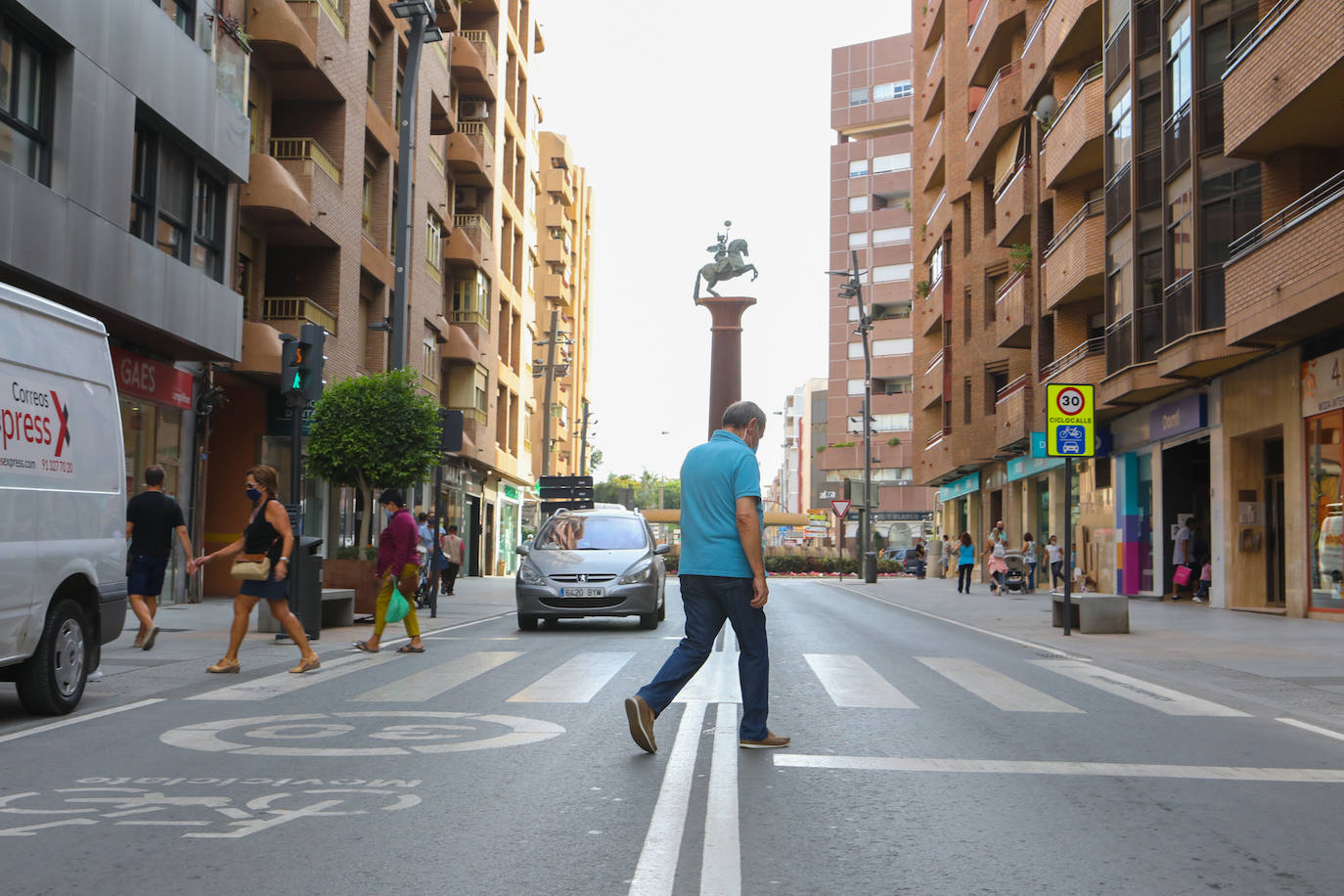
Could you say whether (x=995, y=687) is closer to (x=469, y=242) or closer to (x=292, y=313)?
(x=292, y=313)

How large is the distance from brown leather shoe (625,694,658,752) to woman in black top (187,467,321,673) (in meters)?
4.79

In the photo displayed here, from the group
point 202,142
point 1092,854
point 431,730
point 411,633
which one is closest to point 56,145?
point 202,142

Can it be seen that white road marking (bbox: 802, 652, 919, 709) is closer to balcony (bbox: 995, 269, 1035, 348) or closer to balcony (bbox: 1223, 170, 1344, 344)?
balcony (bbox: 1223, 170, 1344, 344)

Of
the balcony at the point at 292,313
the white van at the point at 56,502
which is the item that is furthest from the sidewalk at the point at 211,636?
the balcony at the point at 292,313

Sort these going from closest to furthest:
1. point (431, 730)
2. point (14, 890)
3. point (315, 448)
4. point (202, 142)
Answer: point (14, 890)
point (431, 730)
point (315, 448)
point (202, 142)

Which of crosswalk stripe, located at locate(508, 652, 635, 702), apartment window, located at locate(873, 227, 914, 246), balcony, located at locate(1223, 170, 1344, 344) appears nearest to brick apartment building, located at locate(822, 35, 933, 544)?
apartment window, located at locate(873, 227, 914, 246)

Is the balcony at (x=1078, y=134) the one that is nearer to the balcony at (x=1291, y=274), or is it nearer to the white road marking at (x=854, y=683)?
the balcony at (x=1291, y=274)

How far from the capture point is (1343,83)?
18469 mm

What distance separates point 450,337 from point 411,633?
99.2 feet

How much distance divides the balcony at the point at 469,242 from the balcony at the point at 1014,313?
16531 millimetres

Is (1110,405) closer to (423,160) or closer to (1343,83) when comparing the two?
(1343,83)

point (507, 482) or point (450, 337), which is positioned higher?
point (450, 337)

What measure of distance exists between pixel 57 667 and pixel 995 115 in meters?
35.5

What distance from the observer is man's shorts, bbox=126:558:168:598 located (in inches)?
521
